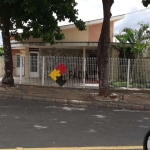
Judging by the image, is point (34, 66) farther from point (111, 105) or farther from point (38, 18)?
point (111, 105)

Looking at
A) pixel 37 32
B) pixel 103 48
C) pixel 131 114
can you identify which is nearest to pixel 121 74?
pixel 103 48

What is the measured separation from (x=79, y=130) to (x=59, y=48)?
13604 millimetres

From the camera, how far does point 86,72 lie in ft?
44.1

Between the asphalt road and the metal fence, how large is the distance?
4783 mm

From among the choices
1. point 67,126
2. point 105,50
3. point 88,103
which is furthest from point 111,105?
point 67,126

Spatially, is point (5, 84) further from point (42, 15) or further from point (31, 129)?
point (31, 129)

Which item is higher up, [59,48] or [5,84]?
[59,48]

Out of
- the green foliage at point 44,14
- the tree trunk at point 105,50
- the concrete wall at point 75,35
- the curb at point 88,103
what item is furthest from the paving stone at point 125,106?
the concrete wall at point 75,35

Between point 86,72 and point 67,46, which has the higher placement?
point 67,46

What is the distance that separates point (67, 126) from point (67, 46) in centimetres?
1188

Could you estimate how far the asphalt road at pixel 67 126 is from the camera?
495 centimetres

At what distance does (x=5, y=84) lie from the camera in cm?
1237

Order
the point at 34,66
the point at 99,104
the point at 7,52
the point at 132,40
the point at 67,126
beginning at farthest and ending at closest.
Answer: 1. the point at 132,40
2. the point at 34,66
3. the point at 7,52
4. the point at 99,104
5. the point at 67,126

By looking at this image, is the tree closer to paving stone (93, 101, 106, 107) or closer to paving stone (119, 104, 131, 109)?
paving stone (93, 101, 106, 107)
